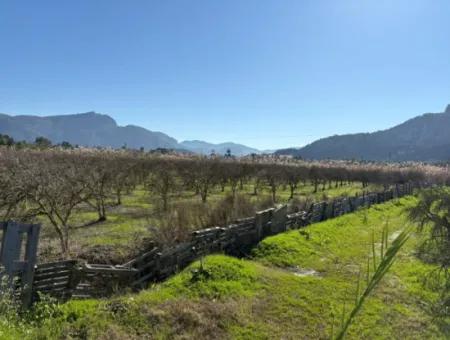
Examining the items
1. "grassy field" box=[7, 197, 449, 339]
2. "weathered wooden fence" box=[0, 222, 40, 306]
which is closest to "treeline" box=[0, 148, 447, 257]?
"weathered wooden fence" box=[0, 222, 40, 306]

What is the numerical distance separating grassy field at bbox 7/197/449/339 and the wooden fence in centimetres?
70

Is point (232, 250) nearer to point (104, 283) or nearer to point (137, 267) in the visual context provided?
point (137, 267)

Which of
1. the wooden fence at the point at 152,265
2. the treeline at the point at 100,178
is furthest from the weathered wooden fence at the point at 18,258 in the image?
the treeline at the point at 100,178

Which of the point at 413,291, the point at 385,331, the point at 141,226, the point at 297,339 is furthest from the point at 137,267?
the point at 141,226

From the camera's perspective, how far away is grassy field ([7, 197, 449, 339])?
751 centimetres

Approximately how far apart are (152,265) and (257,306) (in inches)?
132

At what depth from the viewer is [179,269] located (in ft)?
37.0

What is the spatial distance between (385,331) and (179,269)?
18.2 feet

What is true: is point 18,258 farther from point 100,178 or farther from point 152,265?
point 100,178

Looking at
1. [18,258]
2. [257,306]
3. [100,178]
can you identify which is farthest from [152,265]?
[100,178]

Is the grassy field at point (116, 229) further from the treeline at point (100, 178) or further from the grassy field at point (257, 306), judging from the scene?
the grassy field at point (257, 306)

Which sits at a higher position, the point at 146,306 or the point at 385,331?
the point at 146,306

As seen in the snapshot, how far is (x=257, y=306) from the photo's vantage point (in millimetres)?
9180

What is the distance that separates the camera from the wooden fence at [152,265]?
9078mm
